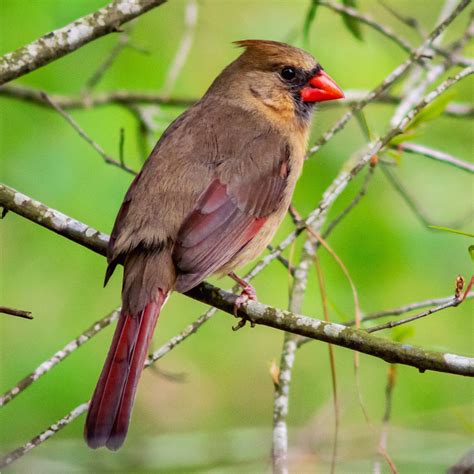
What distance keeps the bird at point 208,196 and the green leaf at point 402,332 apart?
2.08 feet

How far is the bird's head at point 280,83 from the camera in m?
5.16

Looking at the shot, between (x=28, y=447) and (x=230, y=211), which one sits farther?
(x=230, y=211)

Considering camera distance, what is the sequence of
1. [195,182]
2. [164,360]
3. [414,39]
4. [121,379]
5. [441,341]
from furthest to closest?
1. [414,39]
2. [164,360]
3. [441,341]
4. [195,182]
5. [121,379]

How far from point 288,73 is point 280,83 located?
7 centimetres

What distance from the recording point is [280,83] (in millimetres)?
5238

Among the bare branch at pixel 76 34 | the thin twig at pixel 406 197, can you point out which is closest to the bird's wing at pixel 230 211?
the thin twig at pixel 406 197

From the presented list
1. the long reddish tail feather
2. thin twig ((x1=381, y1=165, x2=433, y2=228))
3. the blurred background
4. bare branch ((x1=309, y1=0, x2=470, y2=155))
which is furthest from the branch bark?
thin twig ((x1=381, y1=165, x2=433, y2=228))

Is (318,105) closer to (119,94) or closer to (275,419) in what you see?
(119,94)

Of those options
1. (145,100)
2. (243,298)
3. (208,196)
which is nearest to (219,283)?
(145,100)

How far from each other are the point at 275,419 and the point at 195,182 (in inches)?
46.4

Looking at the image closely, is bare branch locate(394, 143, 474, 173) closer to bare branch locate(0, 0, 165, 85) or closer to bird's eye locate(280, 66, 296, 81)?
bird's eye locate(280, 66, 296, 81)

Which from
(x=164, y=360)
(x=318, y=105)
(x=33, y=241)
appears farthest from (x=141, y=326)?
(x=164, y=360)

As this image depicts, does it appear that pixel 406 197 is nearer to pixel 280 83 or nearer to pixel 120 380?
pixel 280 83

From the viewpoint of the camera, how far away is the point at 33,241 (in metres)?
6.45
